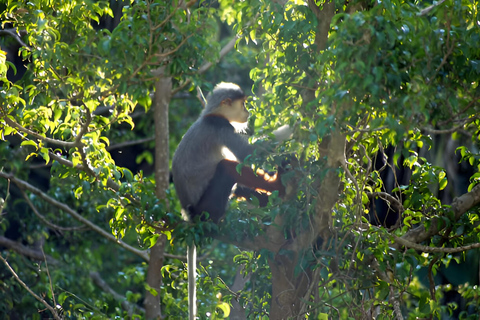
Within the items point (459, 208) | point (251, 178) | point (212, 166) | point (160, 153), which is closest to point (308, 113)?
point (459, 208)

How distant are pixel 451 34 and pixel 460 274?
8.68 ft

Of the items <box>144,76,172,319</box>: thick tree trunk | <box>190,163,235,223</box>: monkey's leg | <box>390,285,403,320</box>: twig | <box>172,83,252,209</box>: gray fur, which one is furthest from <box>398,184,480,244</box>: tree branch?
<box>144,76,172,319</box>: thick tree trunk

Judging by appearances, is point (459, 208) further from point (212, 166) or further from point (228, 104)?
point (228, 104)

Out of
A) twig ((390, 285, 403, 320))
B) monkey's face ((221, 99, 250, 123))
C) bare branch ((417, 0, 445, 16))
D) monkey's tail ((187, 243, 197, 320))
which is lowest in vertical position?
monkey's tail ((187, 243, 197, 320))

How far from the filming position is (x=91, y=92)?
2.68 meters

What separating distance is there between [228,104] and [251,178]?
682mm

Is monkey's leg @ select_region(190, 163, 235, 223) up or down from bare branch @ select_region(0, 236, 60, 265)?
up

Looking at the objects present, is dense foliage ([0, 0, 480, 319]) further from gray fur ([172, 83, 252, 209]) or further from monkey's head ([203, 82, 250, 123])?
monkey's head ([203, 82, 250, 123])

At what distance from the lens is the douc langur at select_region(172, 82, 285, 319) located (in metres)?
3.47

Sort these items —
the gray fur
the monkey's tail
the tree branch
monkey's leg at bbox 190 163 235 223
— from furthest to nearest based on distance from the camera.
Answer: the gray fur, monkey's leg at bbox 190 163 235 223, the monkey's tail, the tree branch

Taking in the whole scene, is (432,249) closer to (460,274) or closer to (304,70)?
(304,70)

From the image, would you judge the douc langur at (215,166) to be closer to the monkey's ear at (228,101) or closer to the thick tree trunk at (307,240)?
the monkey's ear at (228,101)

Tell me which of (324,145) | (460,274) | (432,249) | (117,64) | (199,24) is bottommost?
(460,274)

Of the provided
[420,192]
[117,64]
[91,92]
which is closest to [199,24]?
[117,64]
